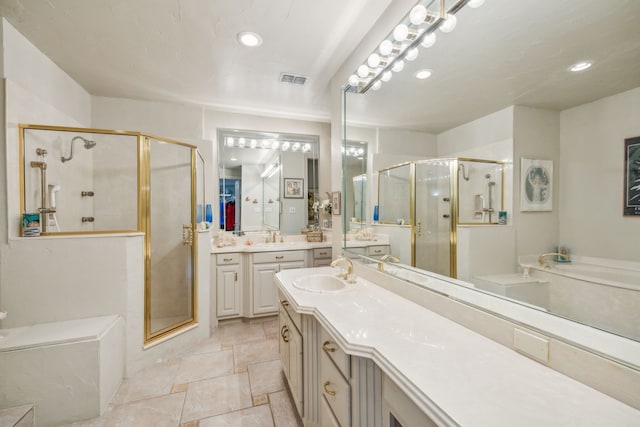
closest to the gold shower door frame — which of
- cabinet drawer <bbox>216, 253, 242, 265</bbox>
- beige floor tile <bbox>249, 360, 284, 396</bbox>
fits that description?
cabinet drawer <bbox>216, 253, 242, 265</bbox>

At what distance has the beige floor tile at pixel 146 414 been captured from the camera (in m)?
1.64

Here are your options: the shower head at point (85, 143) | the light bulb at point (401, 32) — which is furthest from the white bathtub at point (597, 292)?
the shower head at point (85, 143)

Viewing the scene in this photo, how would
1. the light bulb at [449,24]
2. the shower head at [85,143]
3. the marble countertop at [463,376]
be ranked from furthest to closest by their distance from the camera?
the shower head at [85,143] → the light bulb at [449,24] → the marble countertop at [463,376]

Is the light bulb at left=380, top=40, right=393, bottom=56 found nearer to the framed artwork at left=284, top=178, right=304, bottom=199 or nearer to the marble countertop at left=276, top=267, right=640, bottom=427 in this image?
the marble countertop at left=276, top=267, right=640, bottom=427

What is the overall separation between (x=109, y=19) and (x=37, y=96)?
93 cm

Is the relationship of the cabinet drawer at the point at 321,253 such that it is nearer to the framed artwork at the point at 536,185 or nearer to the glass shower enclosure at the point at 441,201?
the glass shower enclosure at the point at 441,201

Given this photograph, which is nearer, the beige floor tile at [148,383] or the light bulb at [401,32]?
the light bulb at [401,32]

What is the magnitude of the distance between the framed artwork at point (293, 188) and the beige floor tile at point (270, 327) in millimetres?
1577

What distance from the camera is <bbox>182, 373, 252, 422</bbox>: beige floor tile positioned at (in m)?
1.74

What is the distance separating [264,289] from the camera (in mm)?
3076

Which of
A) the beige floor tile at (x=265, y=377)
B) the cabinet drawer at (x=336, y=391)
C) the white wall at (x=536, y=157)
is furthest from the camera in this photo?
the beige floor tile at (x=265, y=377)

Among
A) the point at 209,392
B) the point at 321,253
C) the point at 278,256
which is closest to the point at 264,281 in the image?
the point at 278,256

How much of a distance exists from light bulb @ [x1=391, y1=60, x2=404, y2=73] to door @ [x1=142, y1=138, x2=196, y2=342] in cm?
210

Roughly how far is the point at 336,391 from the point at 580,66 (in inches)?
55.4
